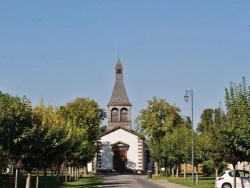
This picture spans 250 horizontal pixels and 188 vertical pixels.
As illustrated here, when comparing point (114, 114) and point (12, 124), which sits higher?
point (114, 114)

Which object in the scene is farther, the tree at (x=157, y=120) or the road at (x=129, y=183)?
the tree at (x=157, y=120)

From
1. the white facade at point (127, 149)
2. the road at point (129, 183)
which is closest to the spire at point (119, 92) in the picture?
the white facade at point (127, 149)

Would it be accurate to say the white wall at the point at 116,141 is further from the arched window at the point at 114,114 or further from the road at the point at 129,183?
the road at the point at 129,183

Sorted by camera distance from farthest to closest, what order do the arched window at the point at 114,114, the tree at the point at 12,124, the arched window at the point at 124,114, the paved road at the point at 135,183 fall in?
1. the arched window at the point at 114,114
2. the arched window at the point at 124,114
3. the paved road at the point at 135,183
4. the tree at the point at 12,124

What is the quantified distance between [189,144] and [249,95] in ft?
92.6

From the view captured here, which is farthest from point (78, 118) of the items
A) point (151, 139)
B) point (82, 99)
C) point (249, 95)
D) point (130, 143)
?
point (249, 95)

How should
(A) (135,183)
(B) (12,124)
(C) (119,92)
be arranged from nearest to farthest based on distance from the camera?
(B) (12,124)
(A) (135,183)
(C) (119,92)

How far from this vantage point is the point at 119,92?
97875 millimetres

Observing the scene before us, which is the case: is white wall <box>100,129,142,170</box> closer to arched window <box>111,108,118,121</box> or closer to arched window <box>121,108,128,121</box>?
arched window <box>121,108,128,121</box>

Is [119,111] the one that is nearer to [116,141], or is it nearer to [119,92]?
[119,92]

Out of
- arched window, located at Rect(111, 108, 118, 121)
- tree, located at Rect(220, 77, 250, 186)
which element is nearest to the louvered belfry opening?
arched window, located at Rect(111, 108, 118, 121)

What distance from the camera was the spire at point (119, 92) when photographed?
9631cm

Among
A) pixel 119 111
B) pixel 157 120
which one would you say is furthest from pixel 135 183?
pixel 119 111

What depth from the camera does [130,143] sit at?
299 feet
